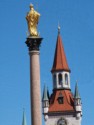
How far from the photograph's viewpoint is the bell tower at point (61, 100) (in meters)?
97.9

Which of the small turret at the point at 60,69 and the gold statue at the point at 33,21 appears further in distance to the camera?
the small turret at the point at 60,69

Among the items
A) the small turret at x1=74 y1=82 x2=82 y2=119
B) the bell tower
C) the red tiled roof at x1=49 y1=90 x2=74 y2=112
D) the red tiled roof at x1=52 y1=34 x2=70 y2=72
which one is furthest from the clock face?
the red tiled roof at x1=52 y1=34 x2=70 y2=72

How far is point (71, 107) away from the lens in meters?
98.7

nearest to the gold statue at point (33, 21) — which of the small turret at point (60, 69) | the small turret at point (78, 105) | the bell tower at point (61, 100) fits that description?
the bell tower at point (61, 100)

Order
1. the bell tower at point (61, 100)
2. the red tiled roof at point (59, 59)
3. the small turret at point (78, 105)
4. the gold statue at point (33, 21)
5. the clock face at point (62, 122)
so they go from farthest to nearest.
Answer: the red tiled roof at point (59, 59), the small turret at point (78, 105), the bell tower at point (61, 100), the clock face at point (62, 122), the gold statue at point (33, 21)

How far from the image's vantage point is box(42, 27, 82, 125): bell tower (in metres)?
97.9

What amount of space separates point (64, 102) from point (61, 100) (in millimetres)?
730

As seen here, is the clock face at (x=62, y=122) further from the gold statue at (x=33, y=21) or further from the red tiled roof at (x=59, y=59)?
the gold statue at (x=33, y=21)

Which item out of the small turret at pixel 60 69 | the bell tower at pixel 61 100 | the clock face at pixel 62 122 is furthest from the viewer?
the small turret at pixel 60 69

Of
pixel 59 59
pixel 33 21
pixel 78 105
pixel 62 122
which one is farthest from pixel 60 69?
pixel 33 21

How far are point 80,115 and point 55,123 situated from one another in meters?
4.08

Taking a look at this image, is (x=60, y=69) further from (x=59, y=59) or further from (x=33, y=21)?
(x=33, y=21)

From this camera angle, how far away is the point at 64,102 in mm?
99250

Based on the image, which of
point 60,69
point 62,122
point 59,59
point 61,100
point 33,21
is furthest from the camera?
point 59,59
